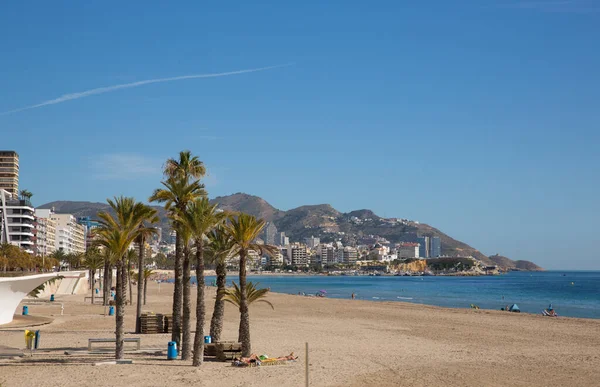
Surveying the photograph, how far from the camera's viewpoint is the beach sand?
21.9m

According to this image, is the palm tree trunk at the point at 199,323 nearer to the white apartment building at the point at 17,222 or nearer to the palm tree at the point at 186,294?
the palm tree at the point at 186,294

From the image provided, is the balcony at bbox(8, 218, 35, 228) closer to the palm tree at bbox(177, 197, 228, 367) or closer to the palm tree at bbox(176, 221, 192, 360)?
the palm tree at bbox(176, 221, 192, 360)

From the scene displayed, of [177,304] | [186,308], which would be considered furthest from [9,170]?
[186,308]

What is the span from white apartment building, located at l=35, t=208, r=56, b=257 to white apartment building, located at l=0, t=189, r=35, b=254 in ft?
45.7

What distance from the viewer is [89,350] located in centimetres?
2788

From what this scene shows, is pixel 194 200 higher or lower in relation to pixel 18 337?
higher

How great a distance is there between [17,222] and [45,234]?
37.0m

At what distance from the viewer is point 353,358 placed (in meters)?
27.4

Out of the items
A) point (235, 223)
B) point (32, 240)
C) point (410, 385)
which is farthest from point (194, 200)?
point (32, 240)

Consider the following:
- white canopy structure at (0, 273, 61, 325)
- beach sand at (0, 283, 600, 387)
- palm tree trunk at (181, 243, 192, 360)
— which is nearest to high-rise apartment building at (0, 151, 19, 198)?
beach sand at (0, 283, 600, 387)

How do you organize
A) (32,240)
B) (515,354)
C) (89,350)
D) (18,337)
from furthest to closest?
(32,240), (18,337), (515,354), (89,350)

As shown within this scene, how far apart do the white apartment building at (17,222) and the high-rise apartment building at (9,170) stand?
160 feet

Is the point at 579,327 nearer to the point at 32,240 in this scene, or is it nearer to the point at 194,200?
the point at 194,200

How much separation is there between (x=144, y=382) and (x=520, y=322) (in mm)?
38674
